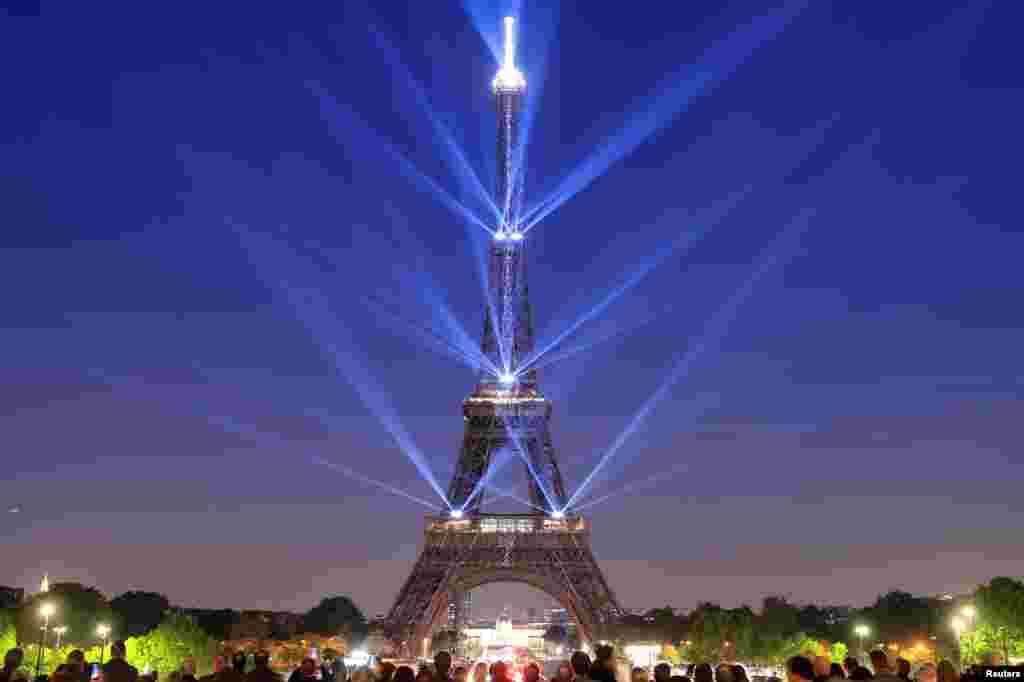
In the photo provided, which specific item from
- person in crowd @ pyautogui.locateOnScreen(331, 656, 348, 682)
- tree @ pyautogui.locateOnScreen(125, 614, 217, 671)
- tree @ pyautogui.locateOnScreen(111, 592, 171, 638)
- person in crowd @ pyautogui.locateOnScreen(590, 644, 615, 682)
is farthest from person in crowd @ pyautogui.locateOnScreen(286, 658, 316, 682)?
tree @ pyautogui.locateOnScreen(111, 592, 171, 638)

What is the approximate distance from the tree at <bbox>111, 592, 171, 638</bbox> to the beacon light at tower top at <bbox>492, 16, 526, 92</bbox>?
68457mm

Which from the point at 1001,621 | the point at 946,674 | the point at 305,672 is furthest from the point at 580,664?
the point at 1001,621

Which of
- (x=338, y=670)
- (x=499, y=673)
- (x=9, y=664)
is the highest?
(x=338, y=670)

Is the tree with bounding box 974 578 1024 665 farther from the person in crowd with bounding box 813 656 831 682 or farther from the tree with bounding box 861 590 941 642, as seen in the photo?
the person in crowd with bounding box 813 656 831 682

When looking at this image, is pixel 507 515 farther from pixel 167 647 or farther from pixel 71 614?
pixel 71 614

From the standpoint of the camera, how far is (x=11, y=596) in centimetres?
14362

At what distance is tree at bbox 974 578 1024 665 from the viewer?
70250mm

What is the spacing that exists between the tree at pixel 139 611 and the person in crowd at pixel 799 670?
115 metres

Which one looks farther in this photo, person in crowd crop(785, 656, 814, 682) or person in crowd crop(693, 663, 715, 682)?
person in crowd crop(693, 663, 715, 682)

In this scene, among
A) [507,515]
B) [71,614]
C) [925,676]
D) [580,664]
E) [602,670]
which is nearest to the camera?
[602,670]

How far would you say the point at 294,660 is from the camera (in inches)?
4134

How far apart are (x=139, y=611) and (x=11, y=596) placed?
66.8ft

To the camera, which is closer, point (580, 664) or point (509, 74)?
point (580, 664)

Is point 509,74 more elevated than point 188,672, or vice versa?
point 509,74
